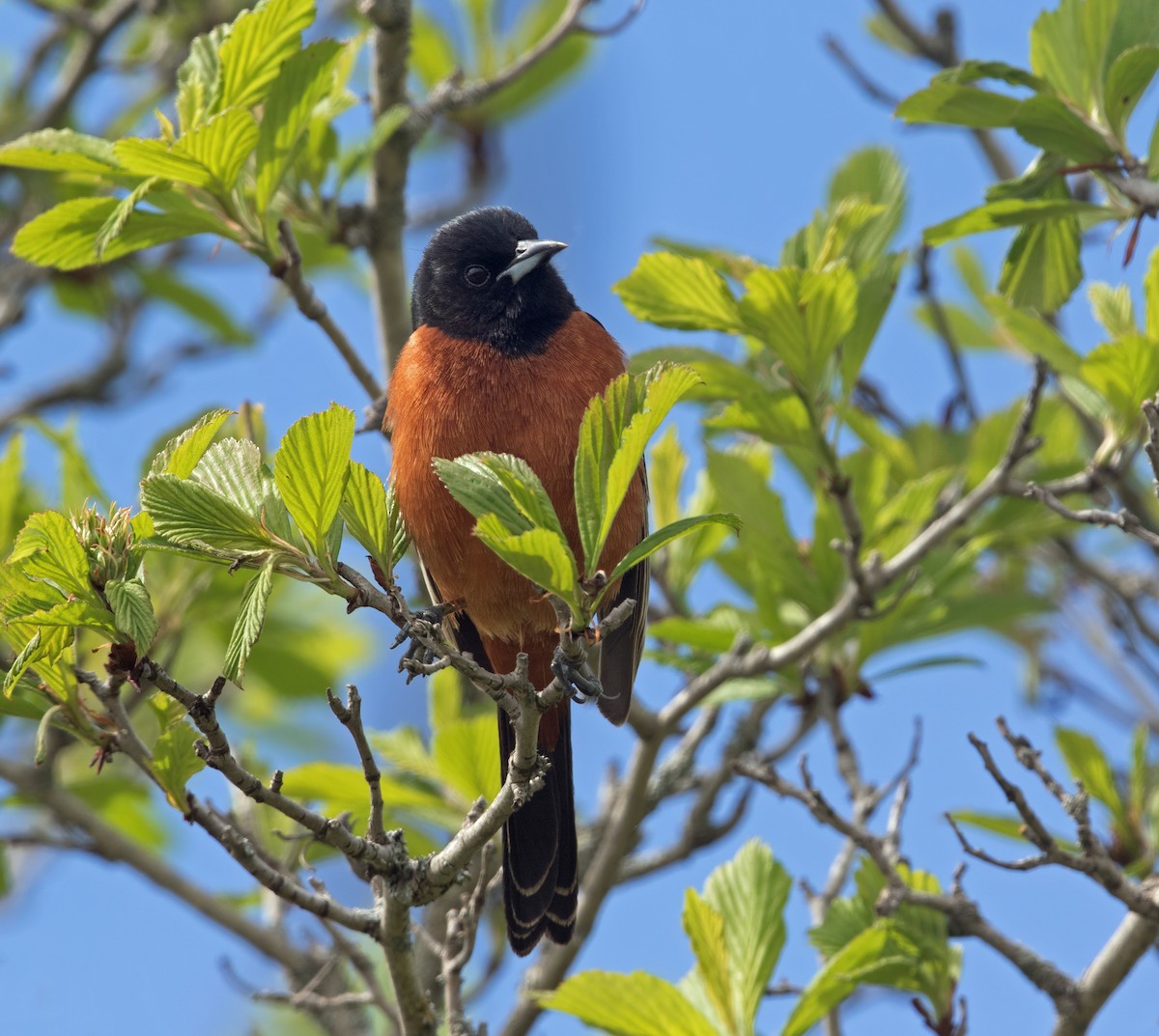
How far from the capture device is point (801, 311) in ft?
11.5

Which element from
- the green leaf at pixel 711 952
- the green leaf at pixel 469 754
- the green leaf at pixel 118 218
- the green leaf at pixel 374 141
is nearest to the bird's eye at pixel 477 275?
the green leaf at pixel 374 141

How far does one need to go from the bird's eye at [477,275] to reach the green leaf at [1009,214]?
1344 millimetres

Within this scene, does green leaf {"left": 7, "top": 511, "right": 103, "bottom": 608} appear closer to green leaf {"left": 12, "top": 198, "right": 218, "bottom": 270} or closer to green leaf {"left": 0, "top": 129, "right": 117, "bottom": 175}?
green leaf {"left": 12, "top": 198, "right": 218, "bottom": 270}

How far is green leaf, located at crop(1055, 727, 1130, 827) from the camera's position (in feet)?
12.9

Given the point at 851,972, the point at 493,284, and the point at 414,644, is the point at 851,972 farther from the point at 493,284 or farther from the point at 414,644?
the point at 493,284

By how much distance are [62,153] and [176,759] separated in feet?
4.87

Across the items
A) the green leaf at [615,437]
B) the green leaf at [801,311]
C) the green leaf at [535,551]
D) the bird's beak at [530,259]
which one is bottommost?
the green leaf at [535,551]

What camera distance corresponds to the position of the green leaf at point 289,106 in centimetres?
332

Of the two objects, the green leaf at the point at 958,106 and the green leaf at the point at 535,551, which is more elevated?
the green leaf at the point at 958,106

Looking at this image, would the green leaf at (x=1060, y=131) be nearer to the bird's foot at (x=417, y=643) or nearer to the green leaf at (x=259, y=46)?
the green leaf at (x=259, y=46)

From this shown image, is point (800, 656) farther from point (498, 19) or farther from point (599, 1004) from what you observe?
point (498, 19)

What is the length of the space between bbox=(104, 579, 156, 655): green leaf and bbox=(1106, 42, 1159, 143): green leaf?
220 centimetres

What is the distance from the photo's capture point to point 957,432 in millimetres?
5070

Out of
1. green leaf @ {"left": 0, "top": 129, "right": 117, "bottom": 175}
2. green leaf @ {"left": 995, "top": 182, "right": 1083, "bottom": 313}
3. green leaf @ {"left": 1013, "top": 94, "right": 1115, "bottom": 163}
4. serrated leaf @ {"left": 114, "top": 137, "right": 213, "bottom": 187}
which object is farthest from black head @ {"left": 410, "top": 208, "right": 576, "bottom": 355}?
green leaf @ {"left": 1013, "top": 94, "right": 1115, "bottom": 163}
